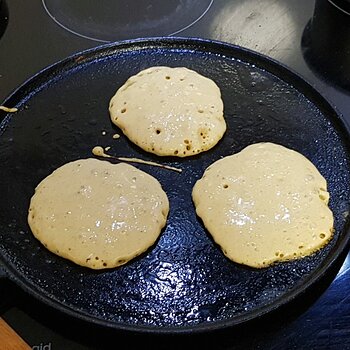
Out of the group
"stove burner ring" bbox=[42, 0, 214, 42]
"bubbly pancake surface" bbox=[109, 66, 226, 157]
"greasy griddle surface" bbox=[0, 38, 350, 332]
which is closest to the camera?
"greasy griddle surface" bbox=[0, 38, 350, 332]

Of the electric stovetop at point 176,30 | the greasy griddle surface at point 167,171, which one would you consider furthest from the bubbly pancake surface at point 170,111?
the electric stovetop at point 176,30

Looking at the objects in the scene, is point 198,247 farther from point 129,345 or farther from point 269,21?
point 269,21

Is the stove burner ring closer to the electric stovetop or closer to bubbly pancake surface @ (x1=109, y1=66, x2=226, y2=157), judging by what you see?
the electric stovetop

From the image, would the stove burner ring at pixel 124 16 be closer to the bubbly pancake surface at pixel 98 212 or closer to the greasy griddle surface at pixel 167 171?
the greasy griddle surface at pixel 167 171

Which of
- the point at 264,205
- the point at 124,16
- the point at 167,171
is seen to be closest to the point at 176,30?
the point at 124,16

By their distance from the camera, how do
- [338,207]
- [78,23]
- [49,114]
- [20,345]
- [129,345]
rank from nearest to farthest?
[20,345] → [129,345] → [338,207] → [49,114] → [78,23]

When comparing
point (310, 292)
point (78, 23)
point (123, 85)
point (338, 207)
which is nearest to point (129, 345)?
point (310, 292)

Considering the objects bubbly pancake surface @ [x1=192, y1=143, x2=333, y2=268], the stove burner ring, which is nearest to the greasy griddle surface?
bubbly pancake surface @ [x1=192, y1=143, x2=333, y2=268]
